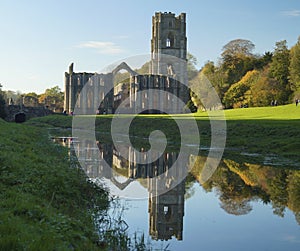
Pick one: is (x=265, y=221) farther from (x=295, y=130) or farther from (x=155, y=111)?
(x=155, y=111)

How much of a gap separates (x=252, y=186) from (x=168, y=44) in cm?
8548

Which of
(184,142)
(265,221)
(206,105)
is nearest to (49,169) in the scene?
(265,221)

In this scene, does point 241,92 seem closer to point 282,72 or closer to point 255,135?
point 282,72

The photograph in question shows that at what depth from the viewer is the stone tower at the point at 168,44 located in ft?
323

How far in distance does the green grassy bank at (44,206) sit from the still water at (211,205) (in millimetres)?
1135

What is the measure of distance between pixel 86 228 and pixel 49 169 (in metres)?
5.35

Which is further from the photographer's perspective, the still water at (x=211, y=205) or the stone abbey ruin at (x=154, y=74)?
the stone abbey ruin at (x=154, y=74)

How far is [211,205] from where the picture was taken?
13.4 m

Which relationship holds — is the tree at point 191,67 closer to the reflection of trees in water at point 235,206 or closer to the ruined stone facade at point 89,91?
the ruined stone facade at point 89,91

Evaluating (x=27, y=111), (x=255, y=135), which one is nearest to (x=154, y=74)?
(x=27, y=111)

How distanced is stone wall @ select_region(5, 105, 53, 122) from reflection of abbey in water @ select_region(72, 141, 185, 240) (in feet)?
207

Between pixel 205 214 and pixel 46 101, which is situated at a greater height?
pixel 46 101

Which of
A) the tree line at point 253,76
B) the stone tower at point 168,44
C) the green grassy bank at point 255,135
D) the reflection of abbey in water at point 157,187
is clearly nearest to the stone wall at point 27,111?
the stone tower at point 168,44

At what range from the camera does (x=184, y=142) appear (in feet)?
127
